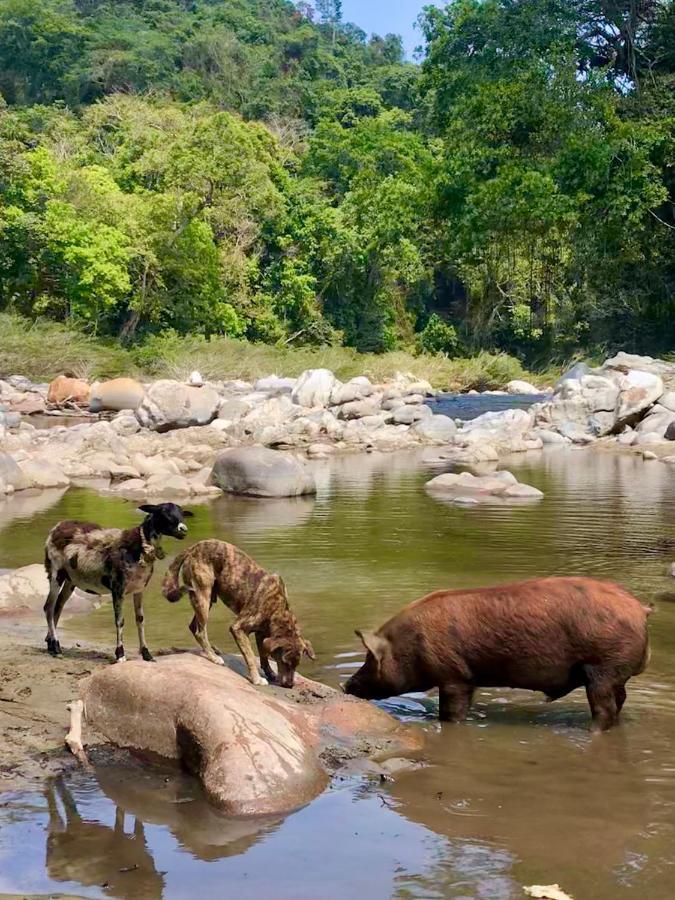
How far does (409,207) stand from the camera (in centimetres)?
5572

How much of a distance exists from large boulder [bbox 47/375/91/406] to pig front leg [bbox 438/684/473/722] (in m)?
32.0

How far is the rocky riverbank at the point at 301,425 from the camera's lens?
2414cm

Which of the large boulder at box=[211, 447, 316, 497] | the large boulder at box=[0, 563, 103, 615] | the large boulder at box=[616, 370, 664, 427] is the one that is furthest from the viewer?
the large boulder at box=[616, 370, 664, 427]

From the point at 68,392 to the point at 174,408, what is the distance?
855 cm

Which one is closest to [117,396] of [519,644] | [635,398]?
[635,398]

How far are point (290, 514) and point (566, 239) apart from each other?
31445 millimetres

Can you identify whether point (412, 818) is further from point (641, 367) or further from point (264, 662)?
point (641, 367)

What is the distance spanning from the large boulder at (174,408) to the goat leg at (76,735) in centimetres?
2483

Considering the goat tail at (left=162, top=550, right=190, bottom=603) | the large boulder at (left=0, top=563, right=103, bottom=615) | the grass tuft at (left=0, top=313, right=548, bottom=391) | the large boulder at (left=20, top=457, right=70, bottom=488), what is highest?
the grass tuft at (left=0, top=313, right=548, bottom=391)

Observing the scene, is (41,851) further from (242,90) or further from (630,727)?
(242,90)

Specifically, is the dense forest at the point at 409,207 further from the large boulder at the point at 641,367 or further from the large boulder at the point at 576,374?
the large boulder at the point at 576,374

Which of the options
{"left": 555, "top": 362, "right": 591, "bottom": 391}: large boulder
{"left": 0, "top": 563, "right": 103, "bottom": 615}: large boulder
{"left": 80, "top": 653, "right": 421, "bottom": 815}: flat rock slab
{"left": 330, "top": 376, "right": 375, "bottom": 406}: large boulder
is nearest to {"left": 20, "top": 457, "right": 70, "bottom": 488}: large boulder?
{"left": 0, "top": 563, "right": 103, "bottom": 615}: large boulder

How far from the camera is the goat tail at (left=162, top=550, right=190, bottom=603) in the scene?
8.08 m

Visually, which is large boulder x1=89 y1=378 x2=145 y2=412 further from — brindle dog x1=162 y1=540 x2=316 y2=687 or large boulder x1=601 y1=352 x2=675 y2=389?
brindle dog x1=162 y1=540 x2=316 y2=687
